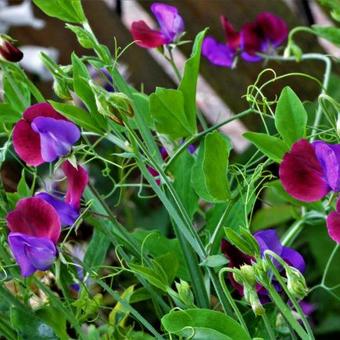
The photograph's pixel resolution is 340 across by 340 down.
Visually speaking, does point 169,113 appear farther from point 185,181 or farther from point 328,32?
point 328,32

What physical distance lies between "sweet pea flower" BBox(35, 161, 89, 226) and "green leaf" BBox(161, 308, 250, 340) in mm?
80

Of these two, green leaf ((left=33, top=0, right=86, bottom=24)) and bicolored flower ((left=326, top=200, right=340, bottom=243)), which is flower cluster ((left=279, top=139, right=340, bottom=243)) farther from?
green leaf ((left=33, top=0, right=86, bottom=24))

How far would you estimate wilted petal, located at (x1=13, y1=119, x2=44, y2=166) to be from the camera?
1.66 feet

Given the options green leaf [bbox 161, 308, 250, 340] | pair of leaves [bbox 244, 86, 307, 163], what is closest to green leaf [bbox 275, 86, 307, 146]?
pair of leaves [bbox 244, 86, 307, 163]

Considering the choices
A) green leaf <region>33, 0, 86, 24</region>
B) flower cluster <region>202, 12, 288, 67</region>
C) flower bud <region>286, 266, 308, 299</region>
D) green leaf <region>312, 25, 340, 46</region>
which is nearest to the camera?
flower bud <region>286, 266, 308, 299</region>

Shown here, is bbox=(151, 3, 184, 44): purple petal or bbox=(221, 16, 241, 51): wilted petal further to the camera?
bbox=(221, 16, 241, 51): wilted petal

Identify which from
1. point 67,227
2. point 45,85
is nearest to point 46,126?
point 67,227

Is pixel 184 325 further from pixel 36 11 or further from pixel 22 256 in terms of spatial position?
pixel 36 11

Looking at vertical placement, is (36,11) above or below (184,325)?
below

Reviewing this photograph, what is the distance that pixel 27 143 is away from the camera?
0.51 meters

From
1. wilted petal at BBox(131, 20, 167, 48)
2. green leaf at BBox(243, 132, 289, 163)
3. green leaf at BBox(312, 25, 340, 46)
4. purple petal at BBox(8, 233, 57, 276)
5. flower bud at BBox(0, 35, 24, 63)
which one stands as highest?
flower bud at BBox(0, 35, 24, 63)

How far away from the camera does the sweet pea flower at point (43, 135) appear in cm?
49

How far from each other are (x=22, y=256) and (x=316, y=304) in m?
0.70

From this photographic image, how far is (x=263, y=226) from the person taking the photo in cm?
108
